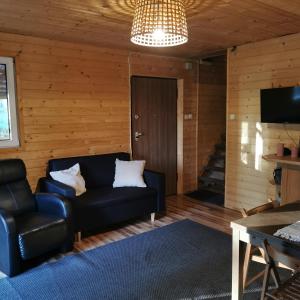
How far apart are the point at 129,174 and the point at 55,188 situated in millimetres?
1028

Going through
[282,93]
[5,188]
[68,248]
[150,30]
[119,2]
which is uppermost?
[119,2]

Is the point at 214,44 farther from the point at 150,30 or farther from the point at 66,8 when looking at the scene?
the point at 150,30

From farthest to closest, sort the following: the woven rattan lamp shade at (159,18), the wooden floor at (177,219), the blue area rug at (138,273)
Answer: the wooden floor at (177,219) < the blue area rug at (138,273) < the woven rattan lamp shade at (159,18)

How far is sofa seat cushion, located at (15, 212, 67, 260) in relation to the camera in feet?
8.87

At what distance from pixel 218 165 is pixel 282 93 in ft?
7.23

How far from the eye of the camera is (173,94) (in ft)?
17.0

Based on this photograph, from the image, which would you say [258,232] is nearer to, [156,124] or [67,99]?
[67,99]

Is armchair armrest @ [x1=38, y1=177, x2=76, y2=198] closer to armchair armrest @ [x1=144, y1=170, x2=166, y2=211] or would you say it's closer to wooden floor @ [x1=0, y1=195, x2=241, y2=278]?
wooden floor @ [x1=0, y1=195, x2=241, y2=278]

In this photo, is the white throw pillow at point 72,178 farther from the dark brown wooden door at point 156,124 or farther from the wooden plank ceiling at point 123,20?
the wooden plank ceiling at point 123,20

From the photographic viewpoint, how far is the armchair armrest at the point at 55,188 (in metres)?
3.29

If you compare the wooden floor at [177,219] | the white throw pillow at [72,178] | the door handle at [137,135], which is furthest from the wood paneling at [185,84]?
the white throw pillow at [72,178]

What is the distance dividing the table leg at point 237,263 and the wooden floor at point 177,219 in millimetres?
1611

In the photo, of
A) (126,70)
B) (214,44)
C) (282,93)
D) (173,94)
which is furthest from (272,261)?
(173,94)

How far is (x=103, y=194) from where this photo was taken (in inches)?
146
